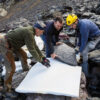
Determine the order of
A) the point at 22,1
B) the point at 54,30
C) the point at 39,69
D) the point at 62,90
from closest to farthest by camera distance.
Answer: the point at 62,90, the point at 39,69, the point at 54,30, the point at 22,1

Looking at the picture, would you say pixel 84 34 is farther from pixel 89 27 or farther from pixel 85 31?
pixel 89 27

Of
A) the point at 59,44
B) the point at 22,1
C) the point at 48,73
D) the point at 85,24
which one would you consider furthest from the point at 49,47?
the point at 22,1

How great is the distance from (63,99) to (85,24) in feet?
5.96

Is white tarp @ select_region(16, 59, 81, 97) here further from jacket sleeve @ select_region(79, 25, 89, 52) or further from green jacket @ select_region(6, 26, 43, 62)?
jacket sleeve @ select_region(79, 25, 89, 52)

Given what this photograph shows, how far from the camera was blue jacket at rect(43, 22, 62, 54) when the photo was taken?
144 inches

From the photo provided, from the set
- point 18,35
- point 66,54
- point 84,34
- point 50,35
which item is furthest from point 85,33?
point 18,35

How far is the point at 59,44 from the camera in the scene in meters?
4.17

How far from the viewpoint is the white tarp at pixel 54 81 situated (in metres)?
2.97

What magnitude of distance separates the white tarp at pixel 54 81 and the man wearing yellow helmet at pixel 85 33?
720mm

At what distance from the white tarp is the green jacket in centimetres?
36

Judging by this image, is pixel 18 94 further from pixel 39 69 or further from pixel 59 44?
pixel 59 44

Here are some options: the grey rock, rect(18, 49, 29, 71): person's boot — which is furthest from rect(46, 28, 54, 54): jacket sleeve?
rect(18, 49, 29, 71): person's boot

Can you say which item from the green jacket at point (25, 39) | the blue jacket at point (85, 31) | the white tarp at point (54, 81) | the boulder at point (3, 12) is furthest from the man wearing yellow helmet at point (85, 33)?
the boulder at point (3, 12)

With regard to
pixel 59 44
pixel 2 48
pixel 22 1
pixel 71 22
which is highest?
pixel 71 22
